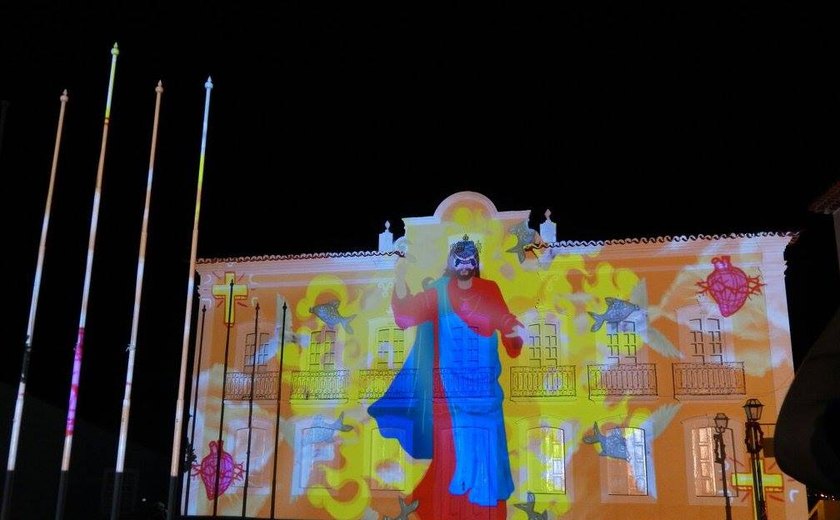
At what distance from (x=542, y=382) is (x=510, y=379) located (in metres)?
0.73

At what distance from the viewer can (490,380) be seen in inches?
733

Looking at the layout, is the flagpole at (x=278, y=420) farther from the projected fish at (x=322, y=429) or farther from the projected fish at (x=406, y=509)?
the projected fish at (x=406, y=509)

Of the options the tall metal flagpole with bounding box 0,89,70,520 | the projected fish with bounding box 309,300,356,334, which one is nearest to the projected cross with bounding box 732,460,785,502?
the projected fish with bounding box 309,300,356,334

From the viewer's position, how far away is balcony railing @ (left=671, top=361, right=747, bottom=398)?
57.5ft

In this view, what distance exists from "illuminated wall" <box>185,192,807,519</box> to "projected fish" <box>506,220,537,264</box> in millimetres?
37

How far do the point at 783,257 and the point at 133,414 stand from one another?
1702cm

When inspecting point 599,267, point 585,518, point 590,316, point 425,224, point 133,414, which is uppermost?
point 425,224

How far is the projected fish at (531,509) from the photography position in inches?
696

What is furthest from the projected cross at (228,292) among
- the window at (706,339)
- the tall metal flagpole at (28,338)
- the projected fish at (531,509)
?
the window at (706,339)

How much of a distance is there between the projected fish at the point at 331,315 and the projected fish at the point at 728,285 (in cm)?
825

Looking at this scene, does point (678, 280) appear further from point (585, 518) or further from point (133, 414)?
point (133, 414)

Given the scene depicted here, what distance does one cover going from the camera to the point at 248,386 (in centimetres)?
1978

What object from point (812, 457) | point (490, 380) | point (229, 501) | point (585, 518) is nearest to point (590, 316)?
point (490, 380)

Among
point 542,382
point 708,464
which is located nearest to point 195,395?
point 542,382
